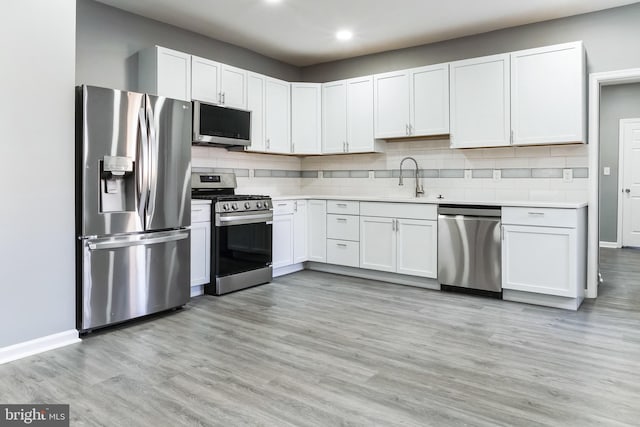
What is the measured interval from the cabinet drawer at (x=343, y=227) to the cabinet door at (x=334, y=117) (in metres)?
0.86

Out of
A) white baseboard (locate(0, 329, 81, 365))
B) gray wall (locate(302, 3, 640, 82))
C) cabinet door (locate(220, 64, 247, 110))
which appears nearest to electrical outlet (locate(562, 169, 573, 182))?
gray wall (locate(302, 3, 640, 82))

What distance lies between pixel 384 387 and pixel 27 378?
186 centimetres

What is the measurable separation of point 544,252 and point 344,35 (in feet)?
9.57

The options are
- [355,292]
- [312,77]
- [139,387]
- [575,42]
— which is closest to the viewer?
[139,387]

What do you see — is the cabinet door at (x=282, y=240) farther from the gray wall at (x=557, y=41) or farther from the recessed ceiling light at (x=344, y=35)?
the gray wall at (x=557, y=41)

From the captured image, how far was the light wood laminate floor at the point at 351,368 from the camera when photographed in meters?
1.95

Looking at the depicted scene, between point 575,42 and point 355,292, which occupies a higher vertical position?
point 575,42

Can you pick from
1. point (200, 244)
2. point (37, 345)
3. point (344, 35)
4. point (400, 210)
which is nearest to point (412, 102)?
point (344, 35)

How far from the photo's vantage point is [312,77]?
230 inches

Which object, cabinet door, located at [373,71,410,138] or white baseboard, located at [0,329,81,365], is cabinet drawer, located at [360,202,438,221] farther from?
white baseboard, located at [0,329,81,365]

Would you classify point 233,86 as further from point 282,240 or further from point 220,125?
point 282,240

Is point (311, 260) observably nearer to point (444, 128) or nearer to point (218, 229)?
point (218, 229)

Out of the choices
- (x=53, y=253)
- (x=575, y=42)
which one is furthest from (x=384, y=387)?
(x=575, y=42)

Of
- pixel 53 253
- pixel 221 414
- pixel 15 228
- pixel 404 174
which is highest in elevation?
pixel 404 174
